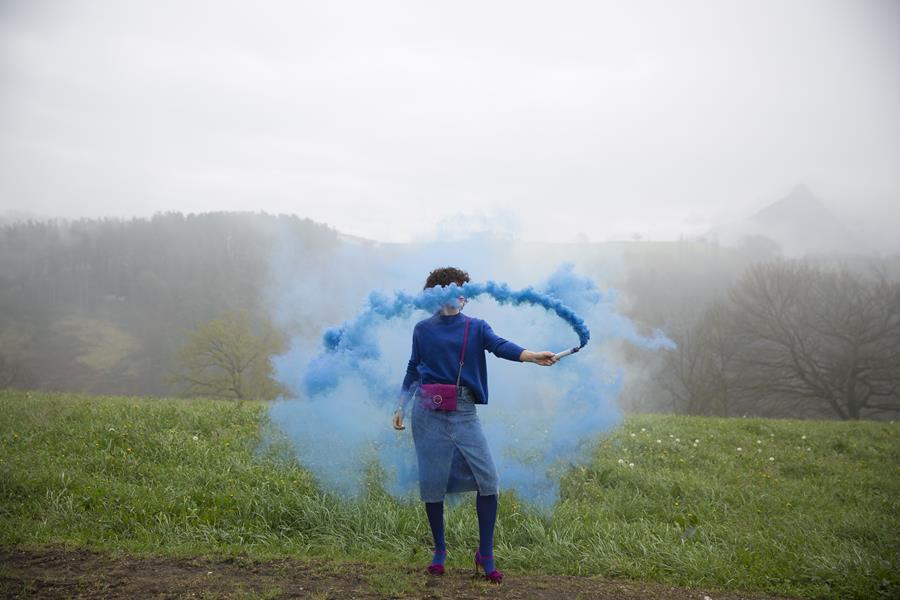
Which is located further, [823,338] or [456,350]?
[823,338]

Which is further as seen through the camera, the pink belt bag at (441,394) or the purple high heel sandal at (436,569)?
the purple high heel sandal at (436,569)

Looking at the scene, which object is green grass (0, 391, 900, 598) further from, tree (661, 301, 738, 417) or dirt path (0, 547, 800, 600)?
tree (661, 301, 738, 417)

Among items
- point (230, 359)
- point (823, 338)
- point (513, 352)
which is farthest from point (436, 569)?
point (823, 338)

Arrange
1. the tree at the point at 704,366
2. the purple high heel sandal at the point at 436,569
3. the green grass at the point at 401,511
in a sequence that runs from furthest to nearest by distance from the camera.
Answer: the tree at the point at 704,366
the green grass at the point at 401,511
the purple high heel sandal at the point at 436,569

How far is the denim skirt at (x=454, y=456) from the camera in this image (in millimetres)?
4965

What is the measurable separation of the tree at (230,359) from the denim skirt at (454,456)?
2990 centimetres

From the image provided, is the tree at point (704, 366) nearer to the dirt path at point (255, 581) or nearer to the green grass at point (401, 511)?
the green grass at point (401, 511)

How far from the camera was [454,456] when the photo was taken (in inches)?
197

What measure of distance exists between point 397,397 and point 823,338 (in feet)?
122

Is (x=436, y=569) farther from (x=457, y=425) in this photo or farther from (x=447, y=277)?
(x=447, y=277)

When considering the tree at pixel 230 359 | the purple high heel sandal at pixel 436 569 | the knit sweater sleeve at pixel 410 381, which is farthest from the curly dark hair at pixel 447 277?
the tree at pixel 230 359

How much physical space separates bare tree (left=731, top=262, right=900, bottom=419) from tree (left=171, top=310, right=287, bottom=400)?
29.1 m

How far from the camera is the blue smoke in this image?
6.30 meters

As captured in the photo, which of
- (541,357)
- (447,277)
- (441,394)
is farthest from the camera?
(447,277)
